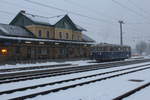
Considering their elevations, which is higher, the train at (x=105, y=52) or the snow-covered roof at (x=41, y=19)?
the snow-covered roof at (x=41, y=19)

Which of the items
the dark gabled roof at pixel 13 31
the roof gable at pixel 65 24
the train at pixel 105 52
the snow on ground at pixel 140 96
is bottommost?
the snow on ground at pixel 140 96

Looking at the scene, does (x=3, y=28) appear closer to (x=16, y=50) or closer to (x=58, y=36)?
(x=16, y=50)

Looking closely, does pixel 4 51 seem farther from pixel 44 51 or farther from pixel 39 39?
pixel 44 51

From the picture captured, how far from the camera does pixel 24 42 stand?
99.2 feet

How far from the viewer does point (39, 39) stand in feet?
109

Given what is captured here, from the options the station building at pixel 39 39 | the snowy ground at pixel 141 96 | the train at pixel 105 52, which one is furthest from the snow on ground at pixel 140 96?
the train at pixel 105 52

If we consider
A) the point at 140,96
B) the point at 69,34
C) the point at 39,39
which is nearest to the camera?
the point at 140,96

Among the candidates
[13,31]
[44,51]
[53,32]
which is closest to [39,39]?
[44,51]

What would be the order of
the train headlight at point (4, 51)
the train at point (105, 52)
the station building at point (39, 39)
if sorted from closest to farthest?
the train headlight at point (4, 51) → the station building at point (39, 39) → the train at point (105, 52)

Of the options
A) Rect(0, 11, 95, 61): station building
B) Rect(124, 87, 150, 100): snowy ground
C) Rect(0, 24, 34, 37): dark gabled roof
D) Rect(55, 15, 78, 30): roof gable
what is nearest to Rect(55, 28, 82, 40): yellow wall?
Rect(0, 11, 95, 61): station building

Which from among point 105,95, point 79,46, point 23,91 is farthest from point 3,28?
point 105,95

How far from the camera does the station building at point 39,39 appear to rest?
100 feet

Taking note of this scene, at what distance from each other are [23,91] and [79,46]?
3430cm

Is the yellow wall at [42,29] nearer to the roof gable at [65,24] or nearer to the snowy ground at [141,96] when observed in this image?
the roof gable at [65,24]
